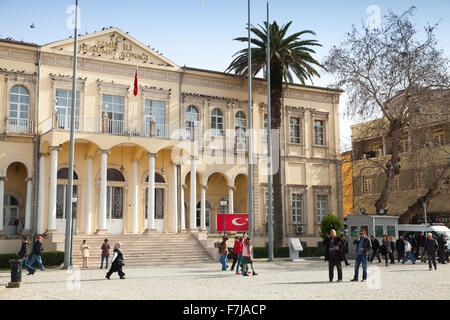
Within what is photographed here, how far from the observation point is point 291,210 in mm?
37188

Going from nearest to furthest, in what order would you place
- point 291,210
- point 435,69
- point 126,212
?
point 435,69 < point 126,212 < point 291,210

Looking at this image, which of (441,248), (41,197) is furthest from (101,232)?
(441,248)

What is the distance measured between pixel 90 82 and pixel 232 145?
9848 mm

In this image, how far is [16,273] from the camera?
15.6 metres

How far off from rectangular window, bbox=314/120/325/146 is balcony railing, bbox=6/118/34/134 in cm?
1973

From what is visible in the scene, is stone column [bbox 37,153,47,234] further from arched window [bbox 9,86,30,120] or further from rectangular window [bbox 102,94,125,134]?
rectangular window [bbox 102,94,125,134]

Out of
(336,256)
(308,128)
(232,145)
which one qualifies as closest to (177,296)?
(336,256)

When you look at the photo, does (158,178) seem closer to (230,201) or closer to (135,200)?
(135,200)

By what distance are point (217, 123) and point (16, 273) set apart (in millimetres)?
21145

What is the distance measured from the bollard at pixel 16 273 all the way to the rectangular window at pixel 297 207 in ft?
79.0

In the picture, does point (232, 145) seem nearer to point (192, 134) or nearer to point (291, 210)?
point (192, 134)

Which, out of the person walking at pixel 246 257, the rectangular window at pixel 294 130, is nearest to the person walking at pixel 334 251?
the person walking at pixel 246 257

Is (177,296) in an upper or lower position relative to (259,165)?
lower
